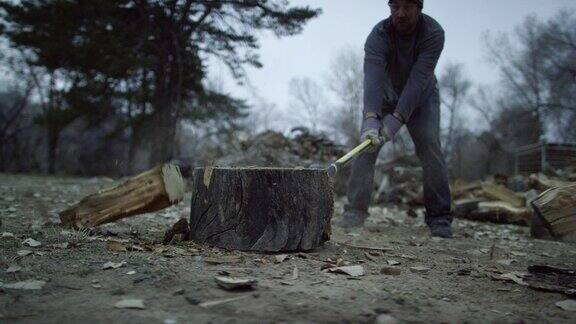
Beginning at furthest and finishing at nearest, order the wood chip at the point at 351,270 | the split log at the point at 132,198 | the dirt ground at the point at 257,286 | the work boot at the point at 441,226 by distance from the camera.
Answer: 1. the work boot at the point at 441,226
2. the split log at the point at 132,198
3. the wood chip at the point at 351,270
4. the dirt ground at the point at 257,286

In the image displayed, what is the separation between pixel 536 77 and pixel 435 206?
22888 millimetres

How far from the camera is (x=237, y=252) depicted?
95.9 inches

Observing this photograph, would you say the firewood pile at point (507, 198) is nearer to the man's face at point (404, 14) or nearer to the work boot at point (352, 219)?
the work boot at point (352, 219)

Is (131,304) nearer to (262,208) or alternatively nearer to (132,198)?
(262,208)

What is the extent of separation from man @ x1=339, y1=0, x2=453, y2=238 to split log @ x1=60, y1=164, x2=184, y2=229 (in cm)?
153

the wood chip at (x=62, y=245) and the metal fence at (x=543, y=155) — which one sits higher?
the metal fence at (x=543, y=155)

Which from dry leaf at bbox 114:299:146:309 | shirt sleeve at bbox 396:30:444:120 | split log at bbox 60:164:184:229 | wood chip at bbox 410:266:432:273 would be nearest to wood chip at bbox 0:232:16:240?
split log at bbox 60:164:184:229

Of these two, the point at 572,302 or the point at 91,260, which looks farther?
the point at 91,260

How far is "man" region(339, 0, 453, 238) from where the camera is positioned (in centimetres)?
364

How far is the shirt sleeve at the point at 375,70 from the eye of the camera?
3730 millimetres

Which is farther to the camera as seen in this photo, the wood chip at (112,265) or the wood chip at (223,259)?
the wood chip at (223,259)

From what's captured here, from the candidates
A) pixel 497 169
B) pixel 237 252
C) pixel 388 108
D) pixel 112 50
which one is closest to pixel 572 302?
pixel 237 252

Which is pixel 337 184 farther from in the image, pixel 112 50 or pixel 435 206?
pixel 112 50

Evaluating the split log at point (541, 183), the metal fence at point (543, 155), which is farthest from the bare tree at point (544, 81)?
the split log at point (541, 183)
